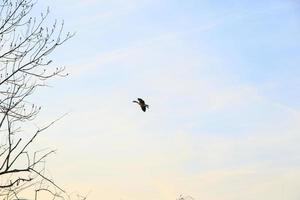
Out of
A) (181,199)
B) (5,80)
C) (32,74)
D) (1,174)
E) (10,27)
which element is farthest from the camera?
(181,199)

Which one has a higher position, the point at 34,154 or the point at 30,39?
the point at 30,39

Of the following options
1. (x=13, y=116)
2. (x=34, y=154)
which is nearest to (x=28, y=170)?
(x=34, y=154)

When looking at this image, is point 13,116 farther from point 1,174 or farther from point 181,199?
point 181,199

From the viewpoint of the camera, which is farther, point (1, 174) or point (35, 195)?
point (35, 195)

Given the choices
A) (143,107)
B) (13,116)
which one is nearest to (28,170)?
(13,116)

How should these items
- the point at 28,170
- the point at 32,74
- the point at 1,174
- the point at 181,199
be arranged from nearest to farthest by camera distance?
the point at 1,174
the point at 28,170
the point at 32,74
the point at 181,199

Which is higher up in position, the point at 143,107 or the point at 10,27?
the point at 10,27

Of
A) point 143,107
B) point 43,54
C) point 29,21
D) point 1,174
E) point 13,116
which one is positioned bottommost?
point 1,174

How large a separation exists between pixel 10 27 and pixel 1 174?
3.58 meters

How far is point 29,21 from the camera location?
888 cm

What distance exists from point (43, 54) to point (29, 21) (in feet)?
3.76

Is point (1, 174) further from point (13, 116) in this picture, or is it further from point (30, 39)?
point (30, 39)

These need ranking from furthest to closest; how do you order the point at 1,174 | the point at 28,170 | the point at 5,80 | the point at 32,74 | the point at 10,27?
the point at 10,27 < the point at 32,74 < the point at 5,80 < the point at 28,170 < the point at 1,174

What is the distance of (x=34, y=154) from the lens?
6.02 m
